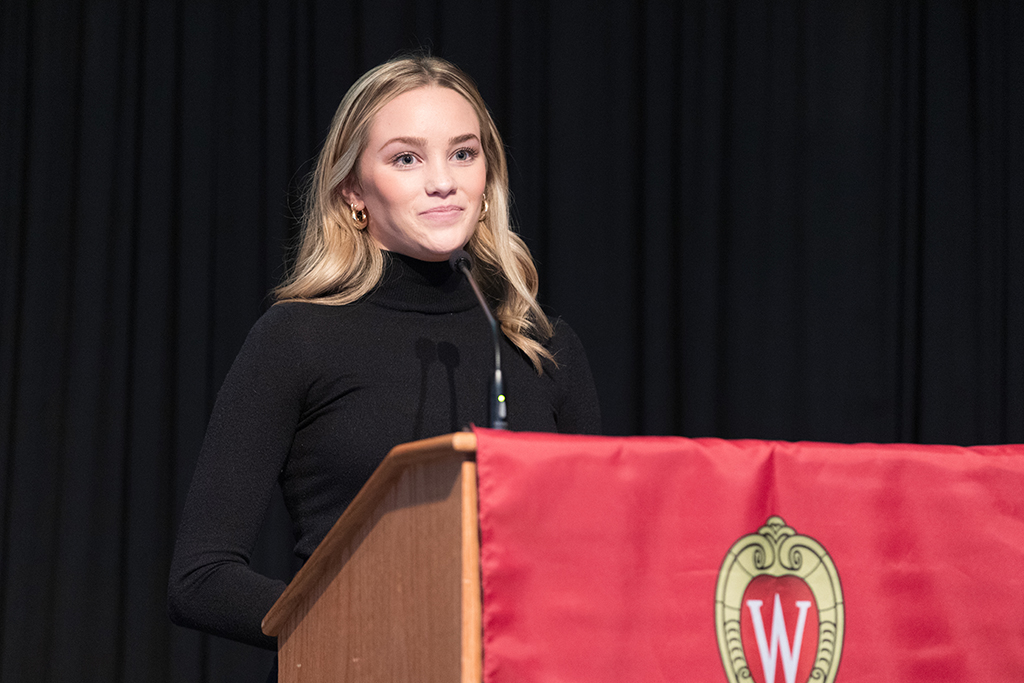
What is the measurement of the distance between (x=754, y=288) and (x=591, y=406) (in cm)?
164

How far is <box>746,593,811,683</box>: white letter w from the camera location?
81 centimetres

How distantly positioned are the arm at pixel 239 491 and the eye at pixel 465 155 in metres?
0.33

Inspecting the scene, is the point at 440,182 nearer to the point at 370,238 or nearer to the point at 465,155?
the point at 465,155

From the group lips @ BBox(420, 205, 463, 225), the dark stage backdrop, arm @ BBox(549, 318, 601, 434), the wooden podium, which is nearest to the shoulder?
arm @ BBox(549, 318, 601, 434)

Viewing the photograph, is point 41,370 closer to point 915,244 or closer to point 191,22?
point 191,22

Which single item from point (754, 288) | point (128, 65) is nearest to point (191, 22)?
point (128, 65)

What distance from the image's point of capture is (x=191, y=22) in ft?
9.76

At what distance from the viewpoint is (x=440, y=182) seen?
1.37 metres

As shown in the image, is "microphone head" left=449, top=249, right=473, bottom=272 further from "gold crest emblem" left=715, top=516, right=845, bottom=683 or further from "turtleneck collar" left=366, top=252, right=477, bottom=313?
"gold crest emblem" left=715, top=516, right=845, bottom=683

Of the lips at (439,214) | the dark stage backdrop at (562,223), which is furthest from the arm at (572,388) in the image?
the dark stage backdrop at (562,223)

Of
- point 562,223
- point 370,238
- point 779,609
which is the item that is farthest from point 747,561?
point 562,223

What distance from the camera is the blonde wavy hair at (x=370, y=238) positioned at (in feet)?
4.72

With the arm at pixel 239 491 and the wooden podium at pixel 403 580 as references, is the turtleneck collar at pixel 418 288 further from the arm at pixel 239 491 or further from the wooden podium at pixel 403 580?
the wooden podium at pixel 403 580

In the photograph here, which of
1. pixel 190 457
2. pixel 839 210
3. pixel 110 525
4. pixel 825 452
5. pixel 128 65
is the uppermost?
pixel 128 65
